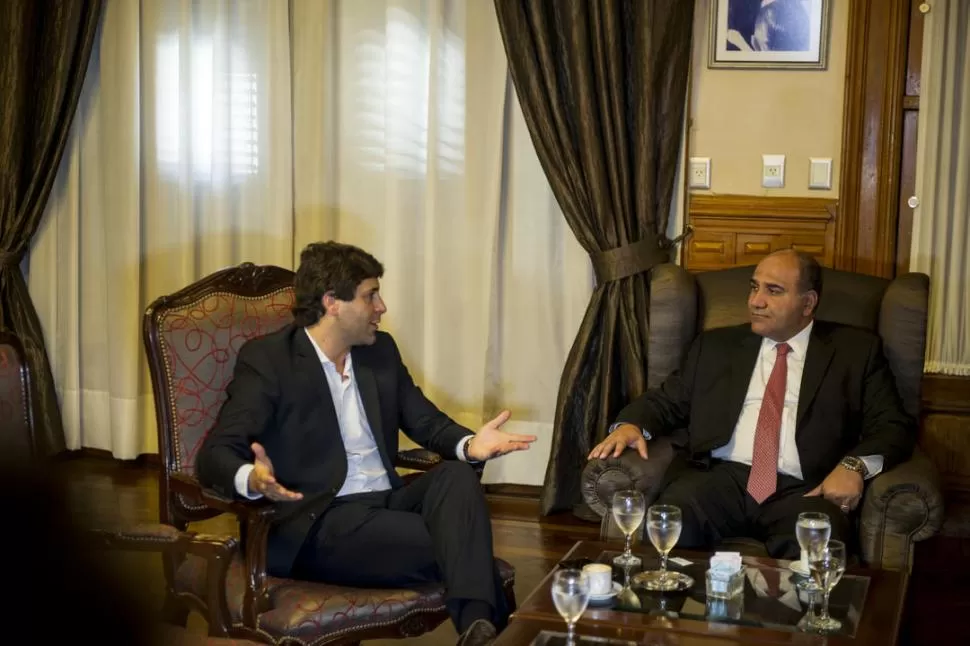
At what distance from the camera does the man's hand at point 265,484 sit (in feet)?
8.32

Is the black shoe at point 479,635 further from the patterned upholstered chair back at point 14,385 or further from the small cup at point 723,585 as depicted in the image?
the patterned upholstered chair back at point 14,385

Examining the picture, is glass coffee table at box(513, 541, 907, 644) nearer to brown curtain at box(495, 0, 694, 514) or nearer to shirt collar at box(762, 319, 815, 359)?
shirt collar at box(762, 319, 815, 359)

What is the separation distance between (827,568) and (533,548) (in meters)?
1.93

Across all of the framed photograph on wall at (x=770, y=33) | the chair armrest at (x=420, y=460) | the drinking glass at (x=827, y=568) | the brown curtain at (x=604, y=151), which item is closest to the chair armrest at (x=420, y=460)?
the chair armrest at (x=420, y=460)

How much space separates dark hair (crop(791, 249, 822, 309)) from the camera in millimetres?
3381

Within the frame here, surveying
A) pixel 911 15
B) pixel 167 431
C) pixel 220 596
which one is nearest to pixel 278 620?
pixel 220 596

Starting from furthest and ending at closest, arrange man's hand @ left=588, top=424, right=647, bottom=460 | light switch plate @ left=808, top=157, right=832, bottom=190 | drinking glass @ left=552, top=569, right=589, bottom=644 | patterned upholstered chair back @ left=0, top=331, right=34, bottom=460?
light switch plate @ left=808, top=157, right=832, bottom=190 → man's hand @ left=588, top=424, right=647, bottom=460 → patterned upholstered chair back @ left=0, top=331, right=34, bottom=460 → drinking glass @ left=552, top=569, right=589, bottom=644

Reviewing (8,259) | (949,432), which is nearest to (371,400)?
(949,432)

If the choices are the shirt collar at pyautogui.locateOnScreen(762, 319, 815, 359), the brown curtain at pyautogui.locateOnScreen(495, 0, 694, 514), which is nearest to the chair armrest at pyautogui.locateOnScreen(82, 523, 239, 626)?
the shirt collar at pyautogui.locateOnScreen(762, 319, 815, 359)

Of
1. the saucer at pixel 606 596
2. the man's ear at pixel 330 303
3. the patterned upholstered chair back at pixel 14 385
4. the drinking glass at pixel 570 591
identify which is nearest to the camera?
the drinking glass at pixel 570 591

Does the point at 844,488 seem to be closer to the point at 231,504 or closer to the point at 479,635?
the point at 479,635

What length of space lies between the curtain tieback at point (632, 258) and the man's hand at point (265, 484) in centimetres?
211

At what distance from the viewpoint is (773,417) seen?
331cm

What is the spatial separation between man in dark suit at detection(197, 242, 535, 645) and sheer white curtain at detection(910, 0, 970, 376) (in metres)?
2.25
